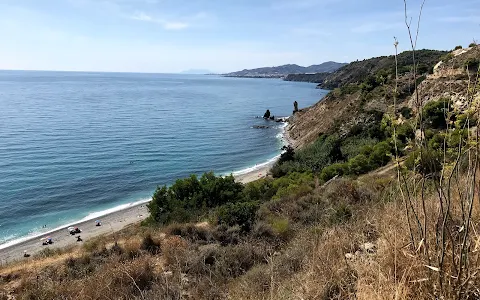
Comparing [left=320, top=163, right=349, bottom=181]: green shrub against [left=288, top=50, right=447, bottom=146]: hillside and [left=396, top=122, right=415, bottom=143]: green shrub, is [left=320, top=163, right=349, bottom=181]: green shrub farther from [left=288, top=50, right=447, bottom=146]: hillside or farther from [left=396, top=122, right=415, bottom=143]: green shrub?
[left=396, top=122, right=415, bottom=143]: green shrub

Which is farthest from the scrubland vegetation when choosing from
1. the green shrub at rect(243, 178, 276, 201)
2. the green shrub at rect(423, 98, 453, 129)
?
the green shrub at rect(423, 98, 453, 129)

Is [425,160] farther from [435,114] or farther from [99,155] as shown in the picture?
[99,155]

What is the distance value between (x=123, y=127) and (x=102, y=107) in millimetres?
26630

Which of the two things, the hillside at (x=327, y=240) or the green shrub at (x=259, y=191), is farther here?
the green shrub at (x=259, y=191)

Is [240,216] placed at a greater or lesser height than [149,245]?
greater

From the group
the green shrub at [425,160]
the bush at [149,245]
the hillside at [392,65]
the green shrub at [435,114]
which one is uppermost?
the hillside at [392,65]

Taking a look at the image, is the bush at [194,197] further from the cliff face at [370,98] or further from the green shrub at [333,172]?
the cliff face at [370,98]

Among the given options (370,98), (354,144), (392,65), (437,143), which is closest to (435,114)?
(354,144)

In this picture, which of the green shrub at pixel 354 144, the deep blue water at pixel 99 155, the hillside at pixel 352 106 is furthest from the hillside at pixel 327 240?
the deep blue water at pixel 99 155

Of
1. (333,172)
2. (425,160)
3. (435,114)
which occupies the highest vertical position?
(425,160)

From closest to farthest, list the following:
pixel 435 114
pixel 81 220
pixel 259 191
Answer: pixel 259 191 < pixel 435 114 < pixel 81 220

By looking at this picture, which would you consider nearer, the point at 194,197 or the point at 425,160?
the point at 425,160

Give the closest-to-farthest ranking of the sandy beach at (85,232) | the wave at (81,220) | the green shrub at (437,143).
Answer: the green shrub at (437,143) < the sandy beach at (85,232) < the wave at (81,220)

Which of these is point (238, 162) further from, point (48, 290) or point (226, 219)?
point (48, 290)
